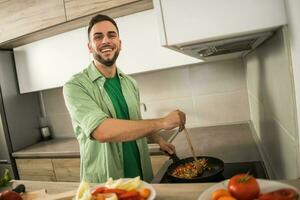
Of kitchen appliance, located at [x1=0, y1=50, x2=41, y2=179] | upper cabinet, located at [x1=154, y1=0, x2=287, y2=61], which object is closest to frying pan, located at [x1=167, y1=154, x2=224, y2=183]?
upper cabinet, located at [x1=154, y1=0, x2=287, y2=61]

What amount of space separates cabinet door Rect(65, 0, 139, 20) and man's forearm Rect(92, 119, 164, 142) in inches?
31.1

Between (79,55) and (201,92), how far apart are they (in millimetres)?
940

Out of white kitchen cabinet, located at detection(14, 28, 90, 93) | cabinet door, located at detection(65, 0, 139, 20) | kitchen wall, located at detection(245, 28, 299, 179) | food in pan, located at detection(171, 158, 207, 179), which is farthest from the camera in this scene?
white kitchen cabinet, located at detection(14, 28, 90, 93)

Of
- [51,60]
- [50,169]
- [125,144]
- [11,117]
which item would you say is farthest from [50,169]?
[125,144]

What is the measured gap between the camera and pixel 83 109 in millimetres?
1136

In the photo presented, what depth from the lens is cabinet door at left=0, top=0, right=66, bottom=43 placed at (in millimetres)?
1757

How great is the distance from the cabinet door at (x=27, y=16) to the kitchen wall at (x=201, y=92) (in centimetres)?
78

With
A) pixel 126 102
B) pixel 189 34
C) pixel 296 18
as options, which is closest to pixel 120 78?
pixel 126 102

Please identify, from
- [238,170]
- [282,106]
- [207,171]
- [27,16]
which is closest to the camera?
[282,106]

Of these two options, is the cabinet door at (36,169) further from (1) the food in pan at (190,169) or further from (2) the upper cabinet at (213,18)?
(2) the upper cabinet at (213,18)

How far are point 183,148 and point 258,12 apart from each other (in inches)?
42.8

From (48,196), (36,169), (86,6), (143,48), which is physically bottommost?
(36,169)

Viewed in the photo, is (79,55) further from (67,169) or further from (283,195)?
(283,195)

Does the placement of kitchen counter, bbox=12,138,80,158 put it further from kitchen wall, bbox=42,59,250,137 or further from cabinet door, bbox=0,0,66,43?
cabinet door, bbox=0,0,66,43
